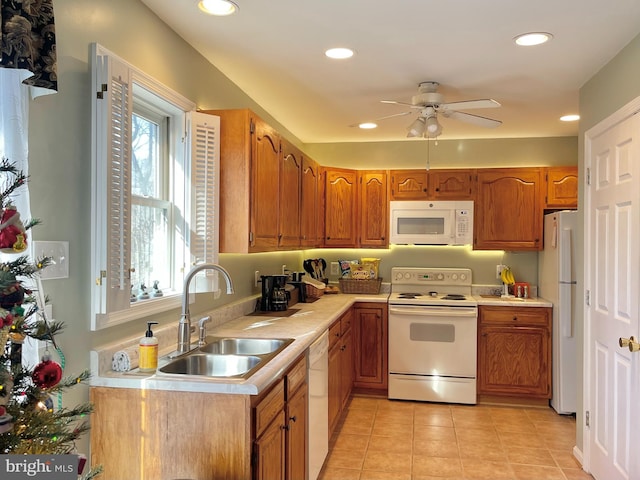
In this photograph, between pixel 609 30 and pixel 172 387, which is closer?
pixel 172 387

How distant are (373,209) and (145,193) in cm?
293

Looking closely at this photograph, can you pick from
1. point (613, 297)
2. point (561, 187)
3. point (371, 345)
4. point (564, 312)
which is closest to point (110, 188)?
point (613, 297)

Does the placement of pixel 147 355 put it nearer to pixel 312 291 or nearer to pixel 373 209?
pixel 312 291

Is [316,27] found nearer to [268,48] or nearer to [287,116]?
[268,48]

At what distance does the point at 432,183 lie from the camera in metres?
4.85

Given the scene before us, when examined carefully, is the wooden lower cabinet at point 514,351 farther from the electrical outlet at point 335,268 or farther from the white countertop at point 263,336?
the electrical outlet at point 335,268

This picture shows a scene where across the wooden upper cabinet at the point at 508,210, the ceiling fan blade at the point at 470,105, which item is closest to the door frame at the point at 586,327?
the ceiling fan blade at the point at 470,105

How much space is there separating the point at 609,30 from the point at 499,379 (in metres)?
3.02

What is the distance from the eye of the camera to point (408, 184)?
192 inches

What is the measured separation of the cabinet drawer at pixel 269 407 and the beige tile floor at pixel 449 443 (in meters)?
1.20

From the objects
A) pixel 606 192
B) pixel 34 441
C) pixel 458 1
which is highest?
pixel 458 1

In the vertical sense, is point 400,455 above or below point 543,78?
below

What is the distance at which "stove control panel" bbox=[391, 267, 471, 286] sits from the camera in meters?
4.95

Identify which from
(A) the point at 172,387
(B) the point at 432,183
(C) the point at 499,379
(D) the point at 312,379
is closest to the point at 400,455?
(D) the point at 312,379
